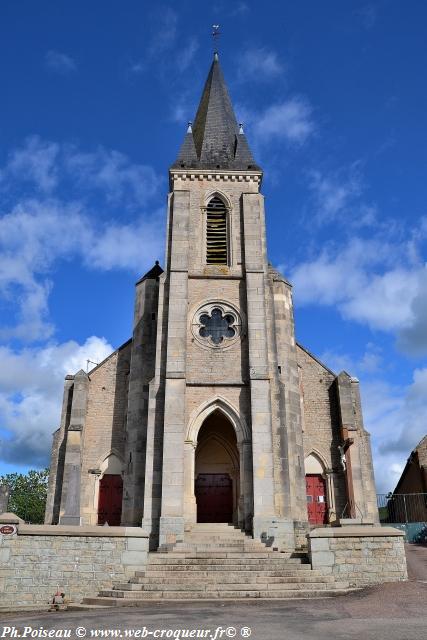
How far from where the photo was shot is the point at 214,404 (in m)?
19.5

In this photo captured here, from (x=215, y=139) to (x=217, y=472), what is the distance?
16.4m

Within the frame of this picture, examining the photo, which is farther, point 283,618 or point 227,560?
point 227,560

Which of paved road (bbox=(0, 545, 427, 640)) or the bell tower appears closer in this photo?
paved road (bbox=(0, 545, 427, 640))

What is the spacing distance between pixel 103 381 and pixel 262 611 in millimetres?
14199

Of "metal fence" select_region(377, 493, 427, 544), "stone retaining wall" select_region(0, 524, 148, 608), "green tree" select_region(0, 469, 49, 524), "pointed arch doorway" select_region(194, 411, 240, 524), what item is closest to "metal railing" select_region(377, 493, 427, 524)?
"metal fence" select_region(377, 493, 427, 544)

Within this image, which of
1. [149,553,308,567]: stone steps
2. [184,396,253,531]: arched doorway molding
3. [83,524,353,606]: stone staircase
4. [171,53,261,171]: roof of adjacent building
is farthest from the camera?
[171,53,261,171]: roof of adjacent building

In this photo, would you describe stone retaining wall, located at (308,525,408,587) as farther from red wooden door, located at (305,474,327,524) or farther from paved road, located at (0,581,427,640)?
red wooden door, located at (305,474,327,524)

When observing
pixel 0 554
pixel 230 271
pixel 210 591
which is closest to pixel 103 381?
pixel 230 271

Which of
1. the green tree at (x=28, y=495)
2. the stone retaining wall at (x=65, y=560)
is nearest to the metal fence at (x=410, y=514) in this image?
the stone retaining wall at (x=65, y=560)

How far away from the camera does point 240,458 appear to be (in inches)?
733

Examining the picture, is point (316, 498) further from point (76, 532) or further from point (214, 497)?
point (76, 532)

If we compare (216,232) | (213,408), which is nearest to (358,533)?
(213,408)

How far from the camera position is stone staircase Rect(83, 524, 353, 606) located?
39.3 ft

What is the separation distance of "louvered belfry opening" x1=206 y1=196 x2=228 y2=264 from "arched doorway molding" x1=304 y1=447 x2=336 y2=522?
8.98m
